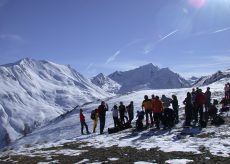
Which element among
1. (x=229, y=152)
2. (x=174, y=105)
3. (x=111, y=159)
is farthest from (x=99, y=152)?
(x=174, y=105)

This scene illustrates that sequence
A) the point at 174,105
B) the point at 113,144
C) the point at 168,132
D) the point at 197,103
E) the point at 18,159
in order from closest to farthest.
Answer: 1. the point at 18,159
2. the point at 113,144
3. the point at 168,132
4. the point at 197,103
5. the point at 174,105

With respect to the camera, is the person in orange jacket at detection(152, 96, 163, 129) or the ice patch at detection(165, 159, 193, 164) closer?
the ice patch at detection(165, 159, 193, 164)

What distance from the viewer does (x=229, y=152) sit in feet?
62.4

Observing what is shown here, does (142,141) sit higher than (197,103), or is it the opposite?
(197,103)

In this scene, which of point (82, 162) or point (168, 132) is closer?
point (82, 162)

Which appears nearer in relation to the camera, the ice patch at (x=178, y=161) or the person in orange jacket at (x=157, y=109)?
the ice patch at (x=178, y=161)

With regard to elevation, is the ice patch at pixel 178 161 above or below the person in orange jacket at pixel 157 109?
below

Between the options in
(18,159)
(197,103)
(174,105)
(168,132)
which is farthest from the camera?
(174,105)

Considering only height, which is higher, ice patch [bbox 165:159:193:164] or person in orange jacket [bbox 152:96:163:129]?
person in orange jacket [bbox 152:96:163:129]

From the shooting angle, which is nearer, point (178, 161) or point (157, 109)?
point (178, 161)

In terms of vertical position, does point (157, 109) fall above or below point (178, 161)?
above

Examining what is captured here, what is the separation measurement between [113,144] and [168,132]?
482 cm

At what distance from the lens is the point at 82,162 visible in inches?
752

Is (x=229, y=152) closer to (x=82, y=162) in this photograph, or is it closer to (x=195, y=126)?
(x=82, y=162)
